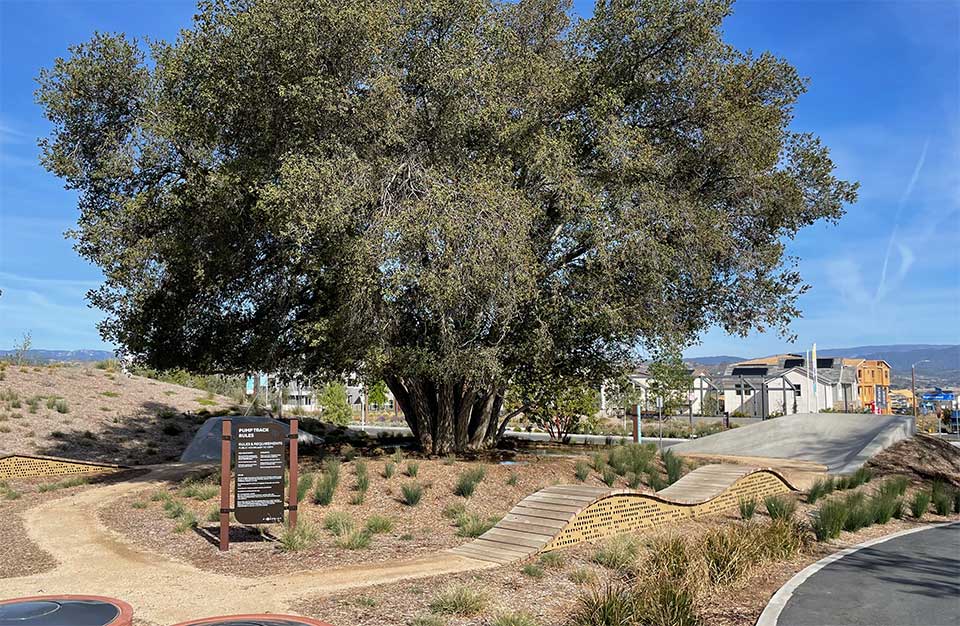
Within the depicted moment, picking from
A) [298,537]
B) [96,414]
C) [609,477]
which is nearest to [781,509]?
[609,477]

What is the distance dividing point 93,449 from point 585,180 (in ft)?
56.9

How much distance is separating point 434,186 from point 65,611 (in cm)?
892

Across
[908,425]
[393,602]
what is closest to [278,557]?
[393,602]

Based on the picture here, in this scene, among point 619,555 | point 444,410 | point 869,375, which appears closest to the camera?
point 619,555

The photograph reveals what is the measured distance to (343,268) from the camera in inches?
556

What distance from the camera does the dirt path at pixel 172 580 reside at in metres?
7.93

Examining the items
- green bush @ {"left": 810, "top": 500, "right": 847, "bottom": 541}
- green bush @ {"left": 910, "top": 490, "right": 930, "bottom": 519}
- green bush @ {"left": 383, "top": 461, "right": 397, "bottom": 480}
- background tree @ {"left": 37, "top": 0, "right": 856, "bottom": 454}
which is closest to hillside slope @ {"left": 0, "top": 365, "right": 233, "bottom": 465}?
background tree @ {"left": 37, "top": 0, "right": 856, "bottom": 454}

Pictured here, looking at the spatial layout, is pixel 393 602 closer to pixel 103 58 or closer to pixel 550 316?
pixel 550 316

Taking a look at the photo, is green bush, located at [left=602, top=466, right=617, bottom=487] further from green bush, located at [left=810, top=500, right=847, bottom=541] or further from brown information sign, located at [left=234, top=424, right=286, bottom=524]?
brown information sign, located at [left=234, top=424, right=286, bottom=524]

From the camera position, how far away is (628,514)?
11852mm

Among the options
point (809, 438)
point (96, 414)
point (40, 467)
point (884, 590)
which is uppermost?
point (96, 414)

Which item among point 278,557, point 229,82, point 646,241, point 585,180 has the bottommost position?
point 278,557

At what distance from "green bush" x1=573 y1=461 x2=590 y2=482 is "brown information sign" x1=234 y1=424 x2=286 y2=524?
696 centimetres

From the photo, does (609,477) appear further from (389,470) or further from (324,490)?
(324,490)
